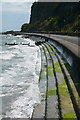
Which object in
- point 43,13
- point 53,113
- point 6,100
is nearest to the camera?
point 53,113

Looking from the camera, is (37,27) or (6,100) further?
(37,27)

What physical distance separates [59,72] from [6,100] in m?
4.66

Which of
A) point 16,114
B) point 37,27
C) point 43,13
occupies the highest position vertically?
point 43,13

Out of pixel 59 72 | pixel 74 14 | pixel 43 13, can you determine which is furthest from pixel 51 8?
pixel 59 72

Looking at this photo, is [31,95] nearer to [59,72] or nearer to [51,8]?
[59,72]

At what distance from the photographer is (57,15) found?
415 feet

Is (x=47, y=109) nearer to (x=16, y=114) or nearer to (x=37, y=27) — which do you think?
(x=16, y=114)

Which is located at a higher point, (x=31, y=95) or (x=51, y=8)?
(x=51, y=8)

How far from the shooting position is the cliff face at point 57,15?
323ft

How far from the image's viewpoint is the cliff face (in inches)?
3877

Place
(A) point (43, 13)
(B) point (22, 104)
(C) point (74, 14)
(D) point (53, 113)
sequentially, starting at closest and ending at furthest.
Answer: (D) point (53, 113) < (B) point (22, 104) < (C) point (74, 14) < (A) point (43, 13)

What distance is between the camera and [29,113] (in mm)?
8172

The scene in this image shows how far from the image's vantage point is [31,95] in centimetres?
1046

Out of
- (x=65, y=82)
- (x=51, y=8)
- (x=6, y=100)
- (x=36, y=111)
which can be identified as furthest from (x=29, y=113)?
(x=51, y=8)
